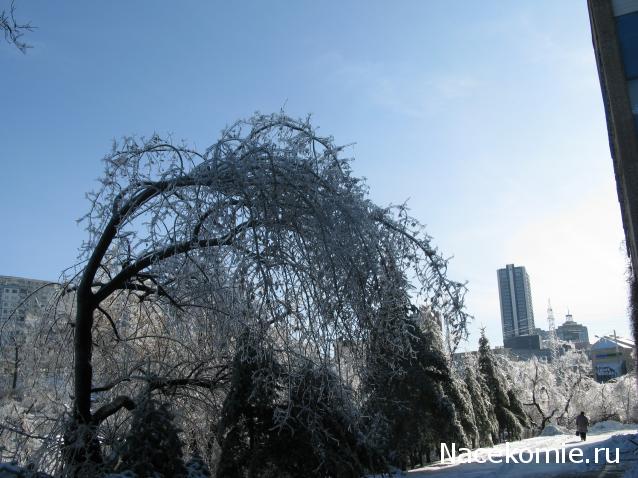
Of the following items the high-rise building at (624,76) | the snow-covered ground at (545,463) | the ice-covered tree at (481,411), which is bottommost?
the snow-covered ground at (545,463)

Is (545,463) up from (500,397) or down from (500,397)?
down

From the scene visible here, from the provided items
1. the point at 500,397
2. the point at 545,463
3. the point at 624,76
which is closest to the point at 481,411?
the point at 500,397

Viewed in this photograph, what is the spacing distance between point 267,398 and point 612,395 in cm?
4344

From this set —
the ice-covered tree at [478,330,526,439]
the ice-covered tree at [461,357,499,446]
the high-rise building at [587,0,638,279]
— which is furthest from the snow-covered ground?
the ice-covered tree at [478,330,526,439]

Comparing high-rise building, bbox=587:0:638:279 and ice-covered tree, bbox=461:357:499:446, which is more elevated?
high-rise building, bbox=587:0:638:279

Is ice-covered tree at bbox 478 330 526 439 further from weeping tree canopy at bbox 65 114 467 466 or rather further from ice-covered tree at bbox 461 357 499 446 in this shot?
weeping tree canopy at bbox 65 114 467 466

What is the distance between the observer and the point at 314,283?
589cm

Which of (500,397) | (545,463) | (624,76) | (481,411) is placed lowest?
(545,463)

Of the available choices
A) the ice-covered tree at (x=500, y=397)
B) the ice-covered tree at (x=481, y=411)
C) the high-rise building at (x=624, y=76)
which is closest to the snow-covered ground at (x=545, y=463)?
the ice-covered tree at (x=481, y=411)

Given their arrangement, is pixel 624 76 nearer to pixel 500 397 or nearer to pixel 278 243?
pixel 278 243

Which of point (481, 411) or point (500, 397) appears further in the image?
point (500, 397)

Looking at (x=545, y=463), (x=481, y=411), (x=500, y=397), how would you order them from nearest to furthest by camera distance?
(x=545, y=463), (x=481, y=411), (x=500, y=397)

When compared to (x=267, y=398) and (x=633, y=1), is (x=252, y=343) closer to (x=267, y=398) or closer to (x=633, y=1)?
(x=267, y=398)

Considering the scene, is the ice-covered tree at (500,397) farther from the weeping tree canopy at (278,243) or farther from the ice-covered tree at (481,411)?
the weeping tree canopy at (278,243)
